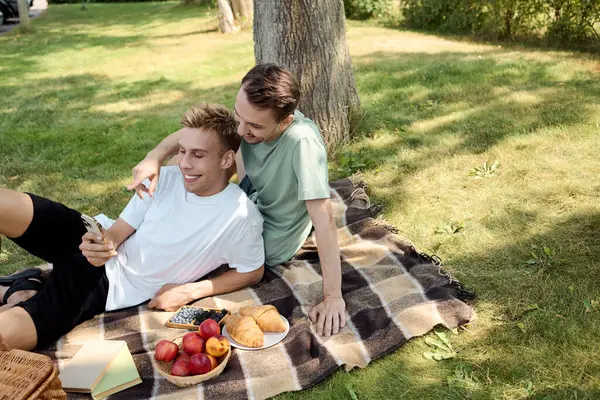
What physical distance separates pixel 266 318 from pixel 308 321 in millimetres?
256

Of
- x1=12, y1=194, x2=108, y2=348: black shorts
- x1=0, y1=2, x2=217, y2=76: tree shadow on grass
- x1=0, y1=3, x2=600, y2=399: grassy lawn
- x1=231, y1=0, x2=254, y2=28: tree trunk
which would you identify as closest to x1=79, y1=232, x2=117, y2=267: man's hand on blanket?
x1=12, y1=194, x2=108, y2=348: black shorts

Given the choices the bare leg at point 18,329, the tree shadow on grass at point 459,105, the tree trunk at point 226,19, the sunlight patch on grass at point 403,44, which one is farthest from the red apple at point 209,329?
the tree trunk at point 226,19

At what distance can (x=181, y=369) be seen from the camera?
291 cm

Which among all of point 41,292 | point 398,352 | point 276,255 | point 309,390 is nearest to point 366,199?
point 276,255

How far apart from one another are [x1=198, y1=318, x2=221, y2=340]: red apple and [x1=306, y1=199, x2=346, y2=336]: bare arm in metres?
0.57

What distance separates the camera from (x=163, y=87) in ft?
30.2

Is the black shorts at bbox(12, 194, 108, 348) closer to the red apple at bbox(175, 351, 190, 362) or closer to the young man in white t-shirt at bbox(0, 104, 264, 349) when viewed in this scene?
the young man in white t-shirt at bbox(0, 104, 264, 349)

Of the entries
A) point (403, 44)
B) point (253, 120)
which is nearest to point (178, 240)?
point (253, 120)

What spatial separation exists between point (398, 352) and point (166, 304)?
1380 millimetres

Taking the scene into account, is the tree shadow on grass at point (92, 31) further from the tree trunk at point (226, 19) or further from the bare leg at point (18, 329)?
the bare leg at point (18, 329)

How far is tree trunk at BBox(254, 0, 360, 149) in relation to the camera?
529 centimetres

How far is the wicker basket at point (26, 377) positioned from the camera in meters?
2.18

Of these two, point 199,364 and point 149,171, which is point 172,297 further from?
point 149,171

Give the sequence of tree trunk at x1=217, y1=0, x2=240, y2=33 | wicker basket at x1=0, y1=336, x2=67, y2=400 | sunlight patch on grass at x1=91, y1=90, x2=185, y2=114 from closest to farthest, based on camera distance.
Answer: wicker basket at x1=0, y1=336, x2=67, y2=400, sunlight patch on grass at x1=91, y1=90, x2=185, y2=114, tree trunk at x1=217, y1=0, x2=240, y2=33
